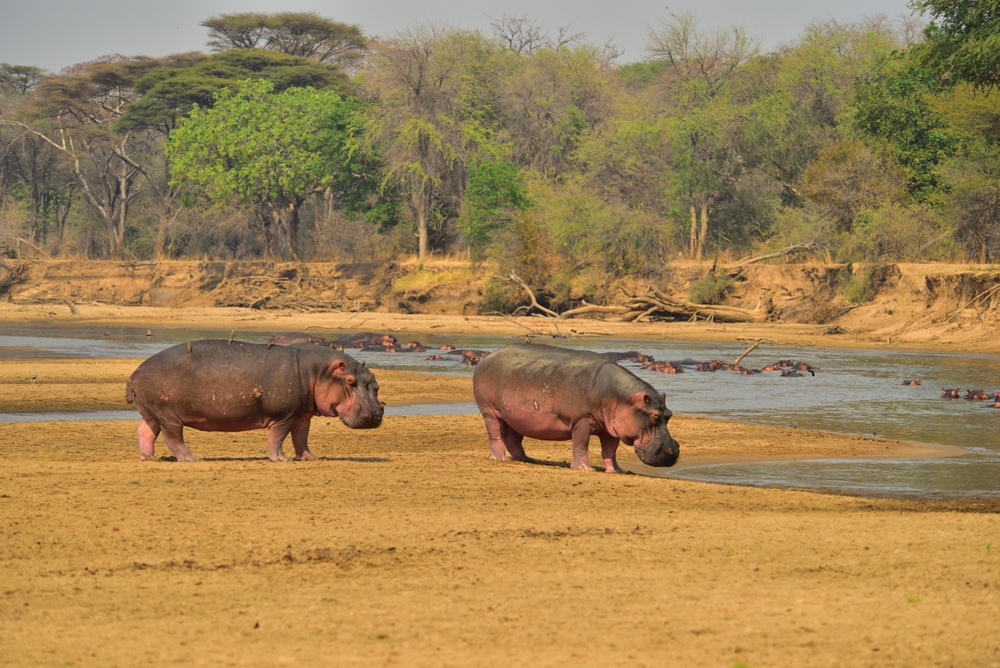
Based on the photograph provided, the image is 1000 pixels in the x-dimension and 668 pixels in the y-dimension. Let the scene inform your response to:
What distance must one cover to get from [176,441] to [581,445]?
3.65 metres

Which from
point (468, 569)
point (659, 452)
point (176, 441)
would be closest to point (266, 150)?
point (176, 441)

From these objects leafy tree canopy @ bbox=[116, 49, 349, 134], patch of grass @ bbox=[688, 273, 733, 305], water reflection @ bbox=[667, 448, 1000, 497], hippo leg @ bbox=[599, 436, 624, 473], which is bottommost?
water reflection @ bbox=[667, 448, 1000, 497]

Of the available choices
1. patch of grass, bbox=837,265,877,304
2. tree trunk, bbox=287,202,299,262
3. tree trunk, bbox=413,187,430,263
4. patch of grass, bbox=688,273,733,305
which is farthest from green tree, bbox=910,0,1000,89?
tree trunk, bbox=287,202,299,262

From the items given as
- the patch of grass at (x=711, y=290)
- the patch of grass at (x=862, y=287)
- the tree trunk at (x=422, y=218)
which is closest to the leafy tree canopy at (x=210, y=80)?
the tree trunk at (x=422, y=218)

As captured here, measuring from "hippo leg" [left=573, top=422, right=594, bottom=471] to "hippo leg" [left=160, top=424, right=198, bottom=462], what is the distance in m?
3.47

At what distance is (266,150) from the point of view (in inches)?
2074

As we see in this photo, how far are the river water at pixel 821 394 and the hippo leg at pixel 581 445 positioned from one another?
4.40ft

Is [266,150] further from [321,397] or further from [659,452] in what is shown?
[659,452]

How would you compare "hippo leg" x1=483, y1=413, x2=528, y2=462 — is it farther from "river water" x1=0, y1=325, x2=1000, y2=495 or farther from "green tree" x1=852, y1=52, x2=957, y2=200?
"green tree" x1=852, y1=52, x2=957, y2=200

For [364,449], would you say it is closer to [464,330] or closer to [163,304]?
[464,330]

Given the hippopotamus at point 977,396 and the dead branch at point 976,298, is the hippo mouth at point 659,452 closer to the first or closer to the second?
the hippopotamus at point 977,396

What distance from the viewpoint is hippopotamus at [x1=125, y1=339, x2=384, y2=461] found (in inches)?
429

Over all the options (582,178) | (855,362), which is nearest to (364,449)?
(855,362)

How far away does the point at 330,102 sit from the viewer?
176 ft
